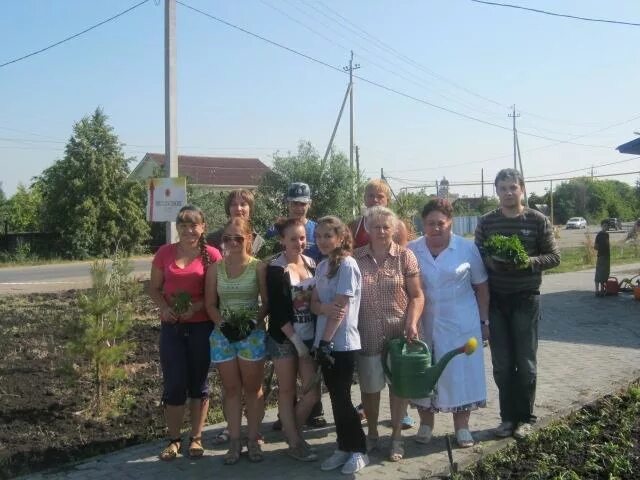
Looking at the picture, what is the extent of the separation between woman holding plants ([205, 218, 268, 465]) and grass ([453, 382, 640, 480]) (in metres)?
1.43

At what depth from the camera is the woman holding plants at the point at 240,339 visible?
454 cm

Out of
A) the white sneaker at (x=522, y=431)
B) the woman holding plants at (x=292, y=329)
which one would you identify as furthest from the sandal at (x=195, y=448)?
the white sneaker at (x=522, y=431)

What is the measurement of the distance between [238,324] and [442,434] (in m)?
1.92

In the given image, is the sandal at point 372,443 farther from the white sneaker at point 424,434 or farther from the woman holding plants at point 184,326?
the woman holding plants at point 184,326

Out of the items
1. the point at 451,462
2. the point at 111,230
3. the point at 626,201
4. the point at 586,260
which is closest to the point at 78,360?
the point at 451,462

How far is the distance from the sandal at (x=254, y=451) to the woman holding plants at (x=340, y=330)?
463 mm

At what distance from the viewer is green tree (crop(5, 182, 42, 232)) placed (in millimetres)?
41375

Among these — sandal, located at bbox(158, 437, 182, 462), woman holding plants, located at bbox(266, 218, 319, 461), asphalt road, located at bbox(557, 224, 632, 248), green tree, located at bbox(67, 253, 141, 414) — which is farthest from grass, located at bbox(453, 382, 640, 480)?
asphalt road, located at bbox(557, 224, 632, 248)

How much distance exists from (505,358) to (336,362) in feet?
4.80

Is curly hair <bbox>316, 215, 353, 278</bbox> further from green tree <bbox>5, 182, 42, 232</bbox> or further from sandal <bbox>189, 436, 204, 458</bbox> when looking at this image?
green tree <bbox>5, 182, 42, 232</bbox>

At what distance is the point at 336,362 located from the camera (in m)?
4.38

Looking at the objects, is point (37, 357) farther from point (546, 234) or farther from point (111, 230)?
point (111, 230)

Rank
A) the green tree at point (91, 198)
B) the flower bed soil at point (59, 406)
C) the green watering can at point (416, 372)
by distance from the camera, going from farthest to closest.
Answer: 1. the green tree at point (91, 198)
2. the flower bed soil at point (59, 406)
3. the green watering can at point (416, 372)

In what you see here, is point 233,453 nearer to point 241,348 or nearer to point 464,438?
point 241,348
